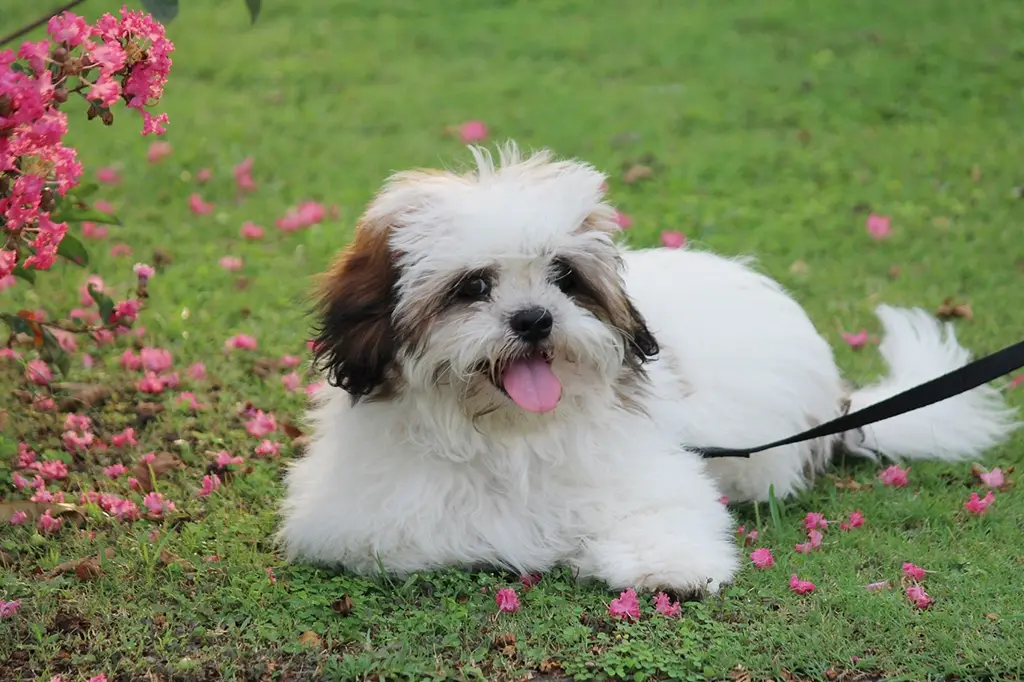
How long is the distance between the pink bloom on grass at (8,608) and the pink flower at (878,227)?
5.09 m

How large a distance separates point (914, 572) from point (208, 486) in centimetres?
225

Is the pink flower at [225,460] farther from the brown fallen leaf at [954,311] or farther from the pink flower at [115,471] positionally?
the brown fallen leaf at [954,311]

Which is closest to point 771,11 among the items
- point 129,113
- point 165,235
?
point 129,113

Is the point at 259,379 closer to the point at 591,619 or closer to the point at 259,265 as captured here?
the point at 259,265

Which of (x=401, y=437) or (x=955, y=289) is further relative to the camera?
(x=955, y=289)

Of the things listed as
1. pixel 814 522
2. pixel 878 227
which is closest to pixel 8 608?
pixel 814 522

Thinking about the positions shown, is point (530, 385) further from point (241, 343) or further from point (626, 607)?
point (241, 343)

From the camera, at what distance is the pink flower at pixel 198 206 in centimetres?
746

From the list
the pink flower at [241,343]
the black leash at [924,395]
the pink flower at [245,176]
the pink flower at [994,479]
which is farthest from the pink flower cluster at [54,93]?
the pink flower at [245,176]

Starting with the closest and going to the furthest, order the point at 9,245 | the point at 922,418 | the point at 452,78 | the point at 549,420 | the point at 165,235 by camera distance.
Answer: the point at 9,245 < the point at 549,420 < the point at 922,418 < the point at 165,235 < the point at 452,78

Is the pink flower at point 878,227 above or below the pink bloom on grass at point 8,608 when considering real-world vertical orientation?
below

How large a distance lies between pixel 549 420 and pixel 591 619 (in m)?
0.55

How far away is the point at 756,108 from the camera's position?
30.7ft

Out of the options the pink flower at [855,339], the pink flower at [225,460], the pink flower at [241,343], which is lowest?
the pink flower at [241,343]
